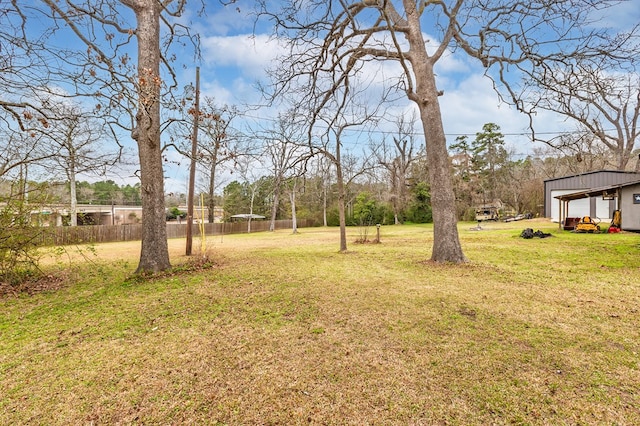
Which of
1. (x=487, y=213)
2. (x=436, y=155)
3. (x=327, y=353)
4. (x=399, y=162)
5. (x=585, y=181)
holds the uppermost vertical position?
(x=399, y=162)

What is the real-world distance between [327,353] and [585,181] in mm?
25576

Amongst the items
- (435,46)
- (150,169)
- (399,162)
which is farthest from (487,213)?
(150,169)

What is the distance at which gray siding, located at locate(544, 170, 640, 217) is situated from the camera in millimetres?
18844

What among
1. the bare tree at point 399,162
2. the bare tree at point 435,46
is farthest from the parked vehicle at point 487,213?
the bare tree at point 435,46

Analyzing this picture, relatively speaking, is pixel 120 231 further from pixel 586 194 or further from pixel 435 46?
pixel 586 194

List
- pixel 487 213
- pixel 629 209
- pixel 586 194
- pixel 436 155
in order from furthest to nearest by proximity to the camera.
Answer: pixel 487 213 < pixel 586 194 < pixel 629 209 < pixel 436 155

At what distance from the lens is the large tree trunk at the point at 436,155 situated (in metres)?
6.89

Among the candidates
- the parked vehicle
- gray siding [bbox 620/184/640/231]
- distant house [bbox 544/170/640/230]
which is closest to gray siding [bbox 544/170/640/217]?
distant house [bbox 544/170/640/230]

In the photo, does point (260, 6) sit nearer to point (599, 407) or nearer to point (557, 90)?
point (557, 90)

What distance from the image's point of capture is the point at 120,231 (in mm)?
18703

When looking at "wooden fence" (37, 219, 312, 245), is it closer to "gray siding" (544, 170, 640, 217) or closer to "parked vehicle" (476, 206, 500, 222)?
"parked vehicle" (476, 206, 500, 222)

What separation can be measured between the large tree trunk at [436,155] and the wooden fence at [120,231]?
7854 mm

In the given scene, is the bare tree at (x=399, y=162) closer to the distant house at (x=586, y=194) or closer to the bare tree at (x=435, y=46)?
the distant house at (x=586, y=194)

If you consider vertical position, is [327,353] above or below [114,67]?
below
